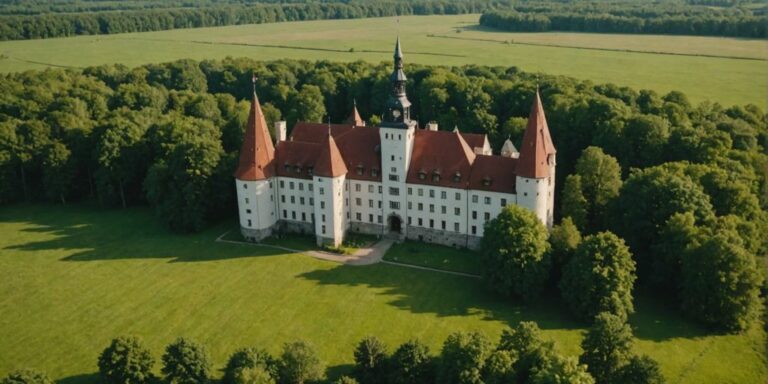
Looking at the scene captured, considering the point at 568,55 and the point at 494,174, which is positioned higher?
the point at 568,55

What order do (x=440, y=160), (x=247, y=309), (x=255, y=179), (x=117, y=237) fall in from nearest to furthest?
(x=247, y=309), (x=440, y=160), (x=255, y=179), (x=117, y=237)

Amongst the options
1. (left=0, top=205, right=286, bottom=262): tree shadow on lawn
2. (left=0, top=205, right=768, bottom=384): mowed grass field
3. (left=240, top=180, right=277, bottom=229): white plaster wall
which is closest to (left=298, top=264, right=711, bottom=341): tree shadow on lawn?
(left=0, top=205, right=768, bottom=384): mowed grass field

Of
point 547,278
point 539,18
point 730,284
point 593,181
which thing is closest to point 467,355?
point 547,278

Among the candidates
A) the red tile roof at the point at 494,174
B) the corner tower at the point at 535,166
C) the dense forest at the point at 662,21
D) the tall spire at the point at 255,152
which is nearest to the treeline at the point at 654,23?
the dense forest at the point at 662,21

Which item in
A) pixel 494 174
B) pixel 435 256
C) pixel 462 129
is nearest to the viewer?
pixel 494 174

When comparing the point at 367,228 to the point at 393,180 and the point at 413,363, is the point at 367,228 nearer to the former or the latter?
the point at 393,180

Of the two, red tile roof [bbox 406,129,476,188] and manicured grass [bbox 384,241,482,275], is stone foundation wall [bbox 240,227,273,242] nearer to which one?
manicured grass [bbox 384,241,482,275]

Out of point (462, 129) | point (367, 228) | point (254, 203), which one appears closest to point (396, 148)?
point (367, 228)

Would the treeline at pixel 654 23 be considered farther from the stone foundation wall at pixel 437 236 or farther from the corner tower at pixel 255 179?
the corner tower at pixel 255 179
